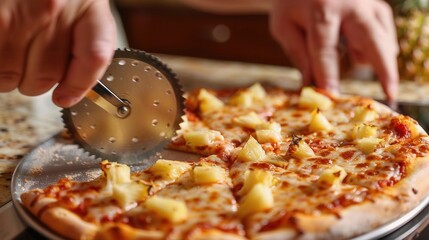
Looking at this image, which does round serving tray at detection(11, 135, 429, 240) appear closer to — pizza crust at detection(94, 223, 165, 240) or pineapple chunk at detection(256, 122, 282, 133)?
pizza crust at detection(94, 223, 165, 240)

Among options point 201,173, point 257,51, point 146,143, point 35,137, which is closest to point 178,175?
point 201,173

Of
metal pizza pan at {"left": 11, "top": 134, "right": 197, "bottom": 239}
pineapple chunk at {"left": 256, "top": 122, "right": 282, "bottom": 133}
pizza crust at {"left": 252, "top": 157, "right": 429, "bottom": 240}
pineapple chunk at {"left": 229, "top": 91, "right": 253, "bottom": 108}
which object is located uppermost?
pizza crust at {"left": 252, "top": 157, "right": 429, "bottom": 240}

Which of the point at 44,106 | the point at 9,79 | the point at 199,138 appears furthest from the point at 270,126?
the point at 44,106

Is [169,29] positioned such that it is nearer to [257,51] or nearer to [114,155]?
[257,51]

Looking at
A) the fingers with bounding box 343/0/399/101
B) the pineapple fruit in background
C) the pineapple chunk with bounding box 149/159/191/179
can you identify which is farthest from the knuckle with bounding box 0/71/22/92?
the pineapple fruit in background

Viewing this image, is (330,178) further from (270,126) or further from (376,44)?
(376,44)

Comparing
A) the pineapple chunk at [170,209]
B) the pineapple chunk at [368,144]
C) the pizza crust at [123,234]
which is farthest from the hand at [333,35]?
the pizza crust at [123,234]

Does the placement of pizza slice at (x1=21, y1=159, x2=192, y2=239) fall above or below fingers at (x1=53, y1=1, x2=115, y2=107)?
below
